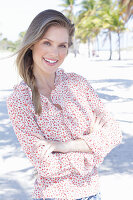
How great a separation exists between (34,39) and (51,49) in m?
0.10

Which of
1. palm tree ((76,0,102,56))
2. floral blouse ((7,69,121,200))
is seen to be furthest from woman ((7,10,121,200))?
palm tree ((76,0,102,56))

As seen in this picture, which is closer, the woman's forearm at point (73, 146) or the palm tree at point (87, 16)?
the woman's forearm at point (73, 146)

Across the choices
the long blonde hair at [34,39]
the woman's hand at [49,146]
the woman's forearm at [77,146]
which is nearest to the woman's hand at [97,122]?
the woman's forearm at [77,146]

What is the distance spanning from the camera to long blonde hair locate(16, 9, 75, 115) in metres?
1.41

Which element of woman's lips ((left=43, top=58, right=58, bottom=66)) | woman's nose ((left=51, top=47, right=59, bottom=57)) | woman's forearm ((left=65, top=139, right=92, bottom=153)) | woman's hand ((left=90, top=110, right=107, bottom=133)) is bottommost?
woman's forearm ((left=65, top=139, right=92, bottom=153))

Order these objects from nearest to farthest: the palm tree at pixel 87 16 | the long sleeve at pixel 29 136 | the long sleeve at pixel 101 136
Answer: the long sleeve at pixel 29 136 → the long sleeve at pixel 101 136 → the palm tree at pixel 87 16

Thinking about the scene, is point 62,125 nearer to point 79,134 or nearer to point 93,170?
point 79,134

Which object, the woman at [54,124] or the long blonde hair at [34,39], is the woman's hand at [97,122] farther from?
the long blonde hair at [34,39]

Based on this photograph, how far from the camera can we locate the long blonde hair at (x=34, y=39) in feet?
4.62

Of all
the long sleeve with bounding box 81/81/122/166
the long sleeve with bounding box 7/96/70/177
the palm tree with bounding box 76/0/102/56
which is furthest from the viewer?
the palm tree with bounding box 76/0/102/56

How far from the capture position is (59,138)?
1444 mm

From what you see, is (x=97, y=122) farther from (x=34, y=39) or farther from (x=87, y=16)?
(x=87, y=16)

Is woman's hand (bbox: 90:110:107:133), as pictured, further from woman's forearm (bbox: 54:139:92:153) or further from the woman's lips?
the woman's lips

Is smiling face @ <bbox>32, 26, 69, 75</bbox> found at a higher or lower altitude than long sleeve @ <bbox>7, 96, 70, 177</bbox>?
higher
